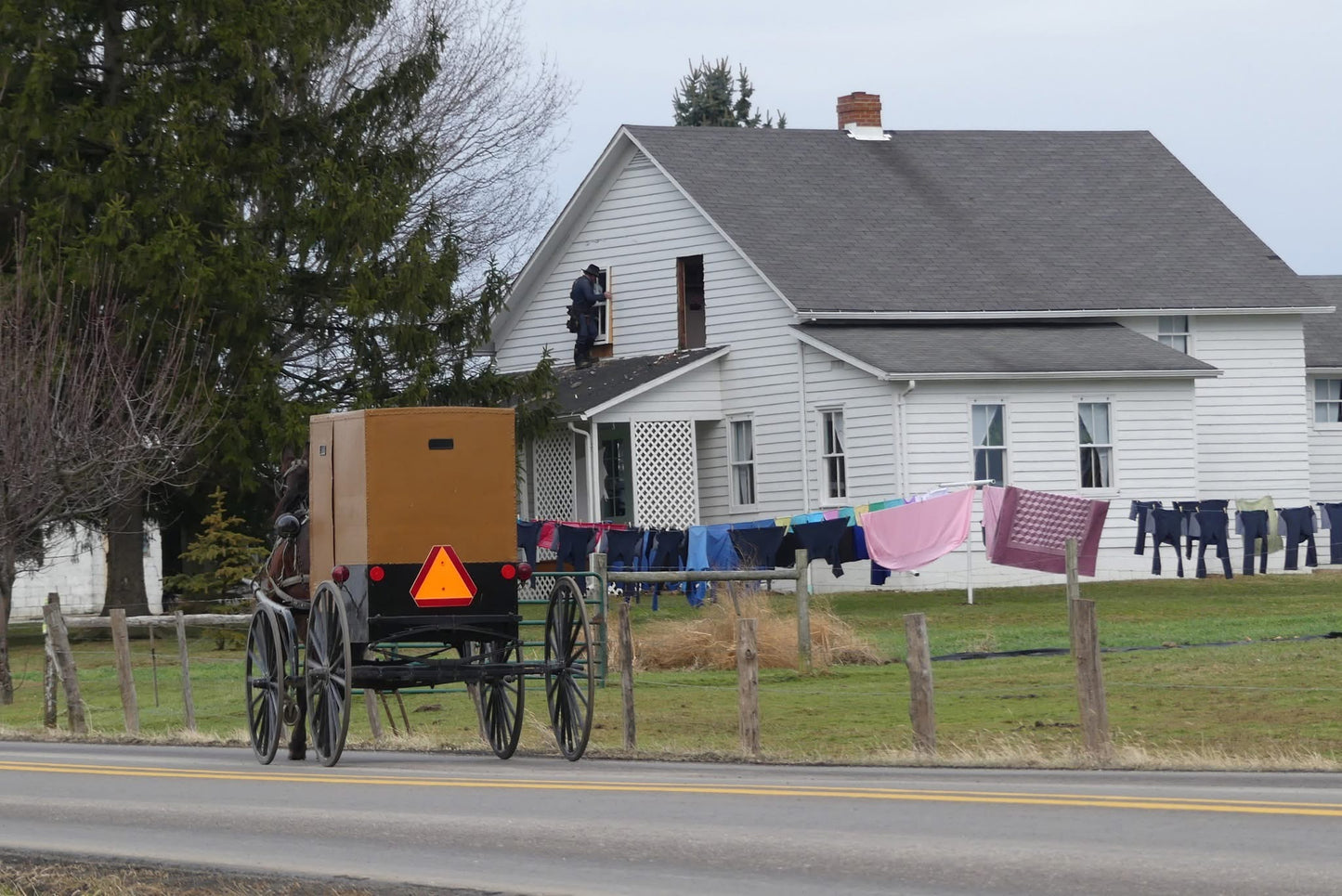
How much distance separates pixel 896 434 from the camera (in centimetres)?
3481

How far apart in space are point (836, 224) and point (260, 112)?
10493 millimetres

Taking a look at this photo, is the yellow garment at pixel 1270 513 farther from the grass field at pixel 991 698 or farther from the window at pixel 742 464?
the window at pixel 742 464

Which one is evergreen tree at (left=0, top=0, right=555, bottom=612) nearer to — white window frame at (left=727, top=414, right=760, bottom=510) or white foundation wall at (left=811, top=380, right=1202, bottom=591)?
white window frame at (left=727, top=414, right=760, bottom=510)

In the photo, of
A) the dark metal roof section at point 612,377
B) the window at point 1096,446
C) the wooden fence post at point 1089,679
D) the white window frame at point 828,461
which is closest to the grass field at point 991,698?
the wooden fence post at point 1089,679

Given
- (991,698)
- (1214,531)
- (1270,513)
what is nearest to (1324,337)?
(1270,513)

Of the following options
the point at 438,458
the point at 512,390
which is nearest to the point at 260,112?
the point at 512,390

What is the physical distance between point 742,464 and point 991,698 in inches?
697

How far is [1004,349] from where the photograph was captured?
3619cm

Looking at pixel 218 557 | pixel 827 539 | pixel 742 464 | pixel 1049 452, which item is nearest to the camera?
pixel 827 539

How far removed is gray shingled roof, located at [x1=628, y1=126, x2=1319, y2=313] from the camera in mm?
37656

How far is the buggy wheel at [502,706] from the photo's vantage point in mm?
15750

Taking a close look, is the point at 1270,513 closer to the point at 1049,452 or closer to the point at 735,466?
the point at 1049,452

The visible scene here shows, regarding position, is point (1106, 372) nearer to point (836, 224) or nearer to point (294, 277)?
point (836, 224)

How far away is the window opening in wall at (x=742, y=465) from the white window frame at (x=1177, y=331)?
7810mm
